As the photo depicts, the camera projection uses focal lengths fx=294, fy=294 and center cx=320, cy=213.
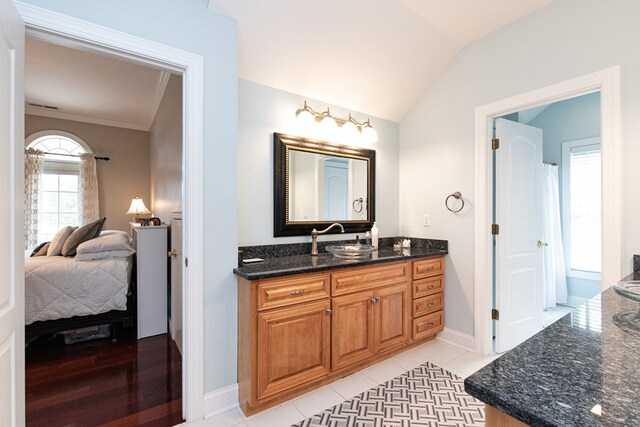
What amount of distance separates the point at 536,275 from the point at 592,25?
2087 millimetres

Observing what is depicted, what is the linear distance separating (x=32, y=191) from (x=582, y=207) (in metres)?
7.88

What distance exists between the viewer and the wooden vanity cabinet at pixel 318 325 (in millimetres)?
1762

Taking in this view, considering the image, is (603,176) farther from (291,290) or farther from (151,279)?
(151,279)

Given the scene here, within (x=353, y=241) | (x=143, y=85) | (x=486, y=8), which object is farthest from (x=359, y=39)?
(x=143, y=85)

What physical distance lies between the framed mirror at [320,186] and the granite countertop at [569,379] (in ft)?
6.28

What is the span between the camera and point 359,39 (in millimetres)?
2307

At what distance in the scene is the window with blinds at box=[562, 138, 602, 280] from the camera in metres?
3.55

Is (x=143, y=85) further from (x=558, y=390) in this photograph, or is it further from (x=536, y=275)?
(x=536, y=275)

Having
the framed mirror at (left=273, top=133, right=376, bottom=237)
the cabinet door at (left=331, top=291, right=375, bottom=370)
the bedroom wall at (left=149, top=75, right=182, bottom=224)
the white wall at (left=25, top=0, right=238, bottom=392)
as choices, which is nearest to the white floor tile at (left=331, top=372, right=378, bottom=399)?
the cabinet door at (left=331, top=291, right=375, bottom=370)

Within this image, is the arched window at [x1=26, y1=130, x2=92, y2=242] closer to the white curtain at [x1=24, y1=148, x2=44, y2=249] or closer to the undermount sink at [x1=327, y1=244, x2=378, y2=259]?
the white curtain at [x1=24, y1=148, x2=44, y2=249]

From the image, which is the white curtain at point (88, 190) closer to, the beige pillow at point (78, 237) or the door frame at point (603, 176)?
the beige pillow at point (78, 237)

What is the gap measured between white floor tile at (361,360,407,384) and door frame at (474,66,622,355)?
2.67 ft

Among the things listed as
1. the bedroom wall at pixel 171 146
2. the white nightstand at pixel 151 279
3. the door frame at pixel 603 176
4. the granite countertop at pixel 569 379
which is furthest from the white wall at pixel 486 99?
the white nightstand at pixel 151 279

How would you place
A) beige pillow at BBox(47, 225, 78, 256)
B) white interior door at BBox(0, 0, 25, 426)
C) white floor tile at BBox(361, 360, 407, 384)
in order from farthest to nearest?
beige pillow at BBox(47, 225, 78, 256), white floor tile at BBox(361, 360, 407, 384), white interior door at BBox(0, 0, 25, 426)
